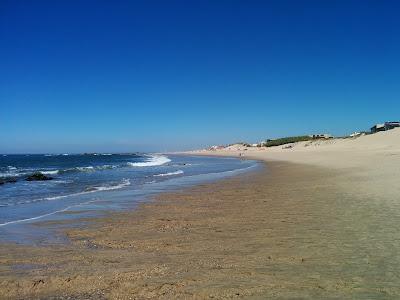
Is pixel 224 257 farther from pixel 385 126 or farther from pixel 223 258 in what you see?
pixel 385 126

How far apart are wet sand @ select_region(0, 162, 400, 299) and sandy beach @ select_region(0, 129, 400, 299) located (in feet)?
0.05

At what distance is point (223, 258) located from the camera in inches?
273

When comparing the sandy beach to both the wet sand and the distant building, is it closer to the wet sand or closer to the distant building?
the wet sand

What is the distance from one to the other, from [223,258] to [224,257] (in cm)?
7

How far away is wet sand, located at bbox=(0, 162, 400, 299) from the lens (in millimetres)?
5477

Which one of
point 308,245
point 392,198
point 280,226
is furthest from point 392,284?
point 392,198

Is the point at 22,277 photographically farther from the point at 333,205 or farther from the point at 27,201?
the point at 27,201

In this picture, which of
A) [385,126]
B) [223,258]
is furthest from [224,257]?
[385,126]

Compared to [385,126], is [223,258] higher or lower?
lower

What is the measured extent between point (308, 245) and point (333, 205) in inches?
204

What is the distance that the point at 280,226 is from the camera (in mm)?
9570

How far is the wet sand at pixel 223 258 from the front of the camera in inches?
216

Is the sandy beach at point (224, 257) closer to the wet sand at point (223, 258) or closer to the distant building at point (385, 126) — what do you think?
the wet sand at point (223, 258)

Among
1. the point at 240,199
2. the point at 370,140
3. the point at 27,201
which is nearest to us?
the point at 240,199
